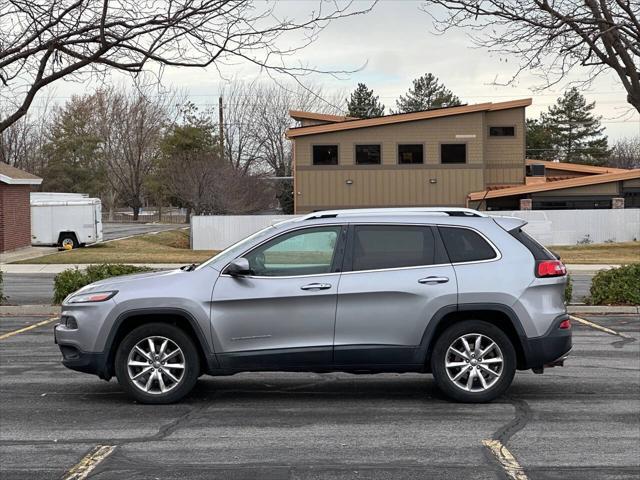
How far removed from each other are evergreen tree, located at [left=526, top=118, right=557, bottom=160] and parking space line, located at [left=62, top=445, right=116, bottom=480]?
68701 millimetres

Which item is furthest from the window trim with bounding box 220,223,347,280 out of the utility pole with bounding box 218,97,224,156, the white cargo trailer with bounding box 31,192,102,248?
the utility pole with bounding box 218,97,224,156

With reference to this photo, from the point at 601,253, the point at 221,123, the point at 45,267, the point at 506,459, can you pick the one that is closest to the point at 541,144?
the point at 221,123

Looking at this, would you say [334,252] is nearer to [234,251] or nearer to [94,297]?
[234,251]

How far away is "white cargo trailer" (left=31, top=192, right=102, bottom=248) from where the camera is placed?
3588 cm

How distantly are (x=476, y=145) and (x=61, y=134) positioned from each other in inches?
1653

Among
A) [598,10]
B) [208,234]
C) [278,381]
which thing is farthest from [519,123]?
[278,381]

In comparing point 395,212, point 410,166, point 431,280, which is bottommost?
point 431,280

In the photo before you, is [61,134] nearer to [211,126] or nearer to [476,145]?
[211,126]

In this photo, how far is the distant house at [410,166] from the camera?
38.6 meters

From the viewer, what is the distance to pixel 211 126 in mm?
59750

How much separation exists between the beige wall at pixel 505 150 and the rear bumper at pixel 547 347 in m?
33.4

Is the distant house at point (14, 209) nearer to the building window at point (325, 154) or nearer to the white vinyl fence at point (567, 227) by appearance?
the white vinyl fence at point (567, 227)

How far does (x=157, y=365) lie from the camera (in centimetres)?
728

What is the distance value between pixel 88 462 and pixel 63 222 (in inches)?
1257
